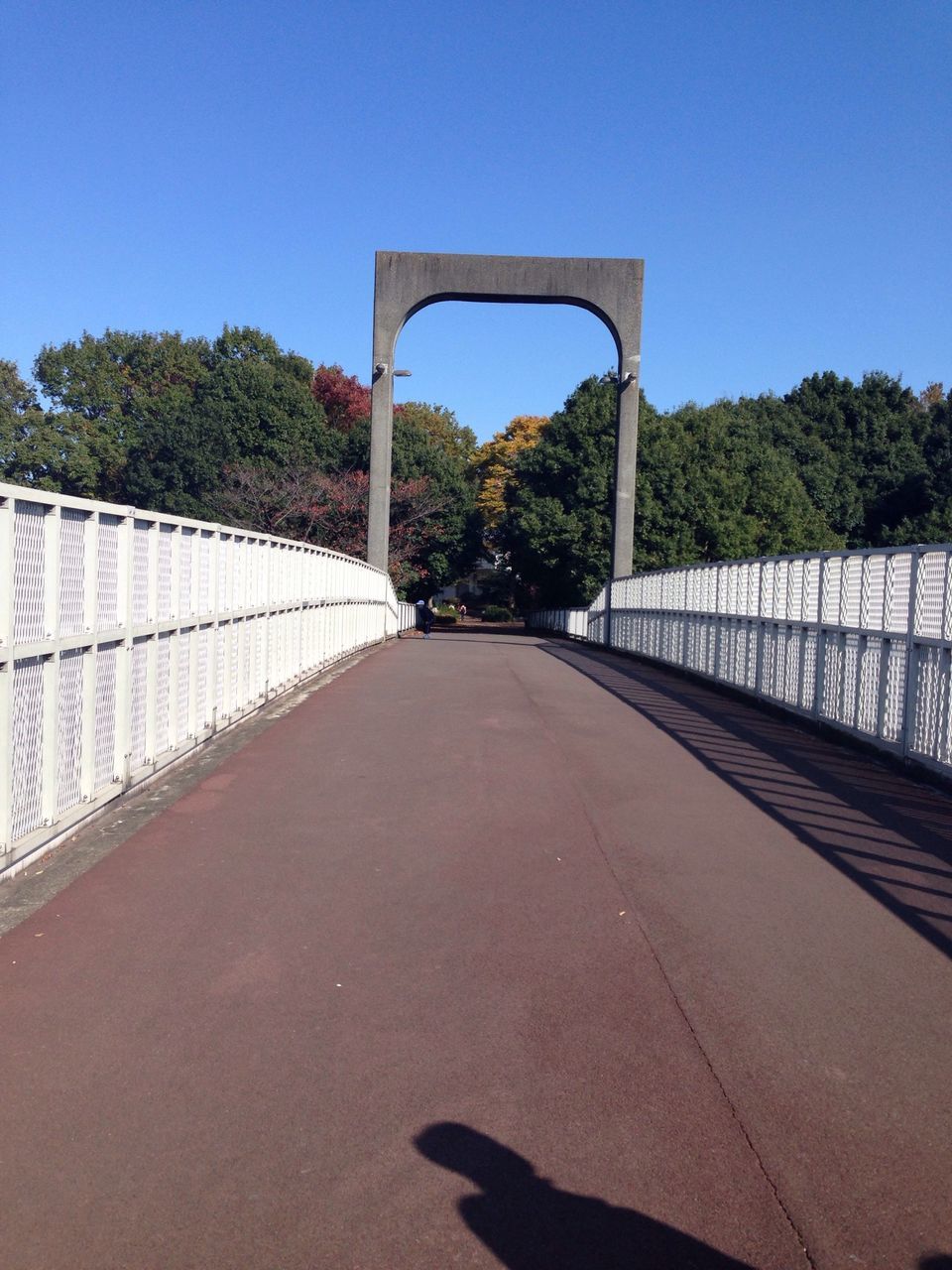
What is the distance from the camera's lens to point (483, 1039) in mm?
4312

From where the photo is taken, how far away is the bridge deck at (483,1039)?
3.18m

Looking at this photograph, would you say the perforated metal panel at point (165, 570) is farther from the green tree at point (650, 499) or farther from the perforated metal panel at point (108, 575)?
the green tree at point (650, 499)

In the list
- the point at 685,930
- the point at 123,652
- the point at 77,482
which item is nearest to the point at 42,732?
the point at 123,652

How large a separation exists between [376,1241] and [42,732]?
3.96 metres

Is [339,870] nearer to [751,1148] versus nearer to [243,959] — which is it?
[243,959]

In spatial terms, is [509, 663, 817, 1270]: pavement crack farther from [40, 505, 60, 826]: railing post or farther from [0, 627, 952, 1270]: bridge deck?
[40, 505, 60, 826]: railing post

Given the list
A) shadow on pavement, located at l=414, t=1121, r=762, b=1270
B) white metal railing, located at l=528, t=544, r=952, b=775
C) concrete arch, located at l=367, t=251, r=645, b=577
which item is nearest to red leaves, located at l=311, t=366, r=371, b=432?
concrete arch, located at l=367, t=251, r=645, b=577

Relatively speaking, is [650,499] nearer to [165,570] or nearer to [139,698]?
[165,570]

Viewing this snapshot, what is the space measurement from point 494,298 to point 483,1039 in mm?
30646

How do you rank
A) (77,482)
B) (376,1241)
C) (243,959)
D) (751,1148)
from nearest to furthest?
(376,1241), (751,1148), (243,959), (77,482)

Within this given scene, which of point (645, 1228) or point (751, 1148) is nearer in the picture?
point (645, 1228)

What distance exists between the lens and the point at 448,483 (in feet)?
162

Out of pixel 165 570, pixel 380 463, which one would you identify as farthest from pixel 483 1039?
pixel 380 463

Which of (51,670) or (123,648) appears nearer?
(51,670)
